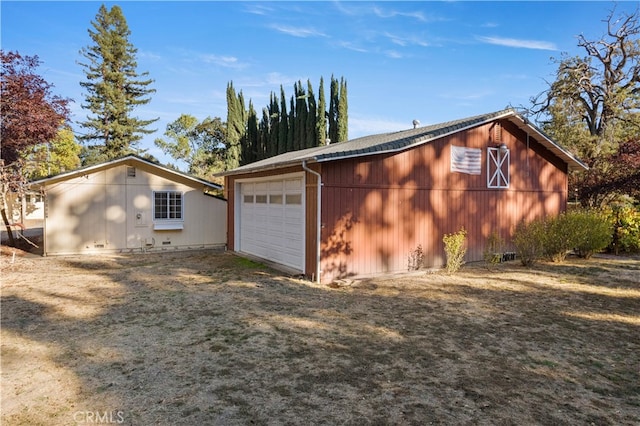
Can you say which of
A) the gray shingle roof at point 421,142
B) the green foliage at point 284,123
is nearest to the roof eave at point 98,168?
the gray shingle roof at point 421,142

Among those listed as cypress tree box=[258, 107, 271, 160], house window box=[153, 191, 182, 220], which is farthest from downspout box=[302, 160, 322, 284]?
cypress tree box=[258, 107, 271, 160]

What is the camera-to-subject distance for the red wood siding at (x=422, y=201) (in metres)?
8.34

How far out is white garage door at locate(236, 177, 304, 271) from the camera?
923 centimetres

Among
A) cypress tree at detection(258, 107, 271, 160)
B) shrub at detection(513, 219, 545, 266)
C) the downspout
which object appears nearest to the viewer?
the downspout

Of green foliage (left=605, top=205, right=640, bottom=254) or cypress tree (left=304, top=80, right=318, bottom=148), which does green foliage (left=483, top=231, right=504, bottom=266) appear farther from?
cypress tree (left=304, top=80, right=318, bottom=148)

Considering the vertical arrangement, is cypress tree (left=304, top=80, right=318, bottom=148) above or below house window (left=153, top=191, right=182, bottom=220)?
above

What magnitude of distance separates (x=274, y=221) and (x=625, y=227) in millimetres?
11394

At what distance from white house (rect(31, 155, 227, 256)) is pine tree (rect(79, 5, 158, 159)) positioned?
67.4 ft

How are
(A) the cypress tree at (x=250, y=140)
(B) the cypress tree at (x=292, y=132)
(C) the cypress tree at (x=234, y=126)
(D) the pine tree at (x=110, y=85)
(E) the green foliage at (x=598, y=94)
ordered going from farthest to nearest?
(A) the cypress tree at (x=250, y=140)
(D) the pine tree at (x=110, y=85)
(C) the cypress tree at (x=234, y=126)
(B) the cypress tree at (x=292, y=132)
(E) the green foliage at (x=598, y=94)

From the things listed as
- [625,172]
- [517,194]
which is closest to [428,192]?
[517,194]

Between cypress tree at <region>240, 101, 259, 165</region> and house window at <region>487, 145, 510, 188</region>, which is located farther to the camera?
cypress tree at <region>240, 101, 259, 165</region>

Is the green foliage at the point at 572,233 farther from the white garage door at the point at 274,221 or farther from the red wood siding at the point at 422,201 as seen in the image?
the white garage door at the point at 274,221

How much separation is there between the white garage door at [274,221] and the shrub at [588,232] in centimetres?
742

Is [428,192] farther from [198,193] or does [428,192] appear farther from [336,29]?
[198,193]
